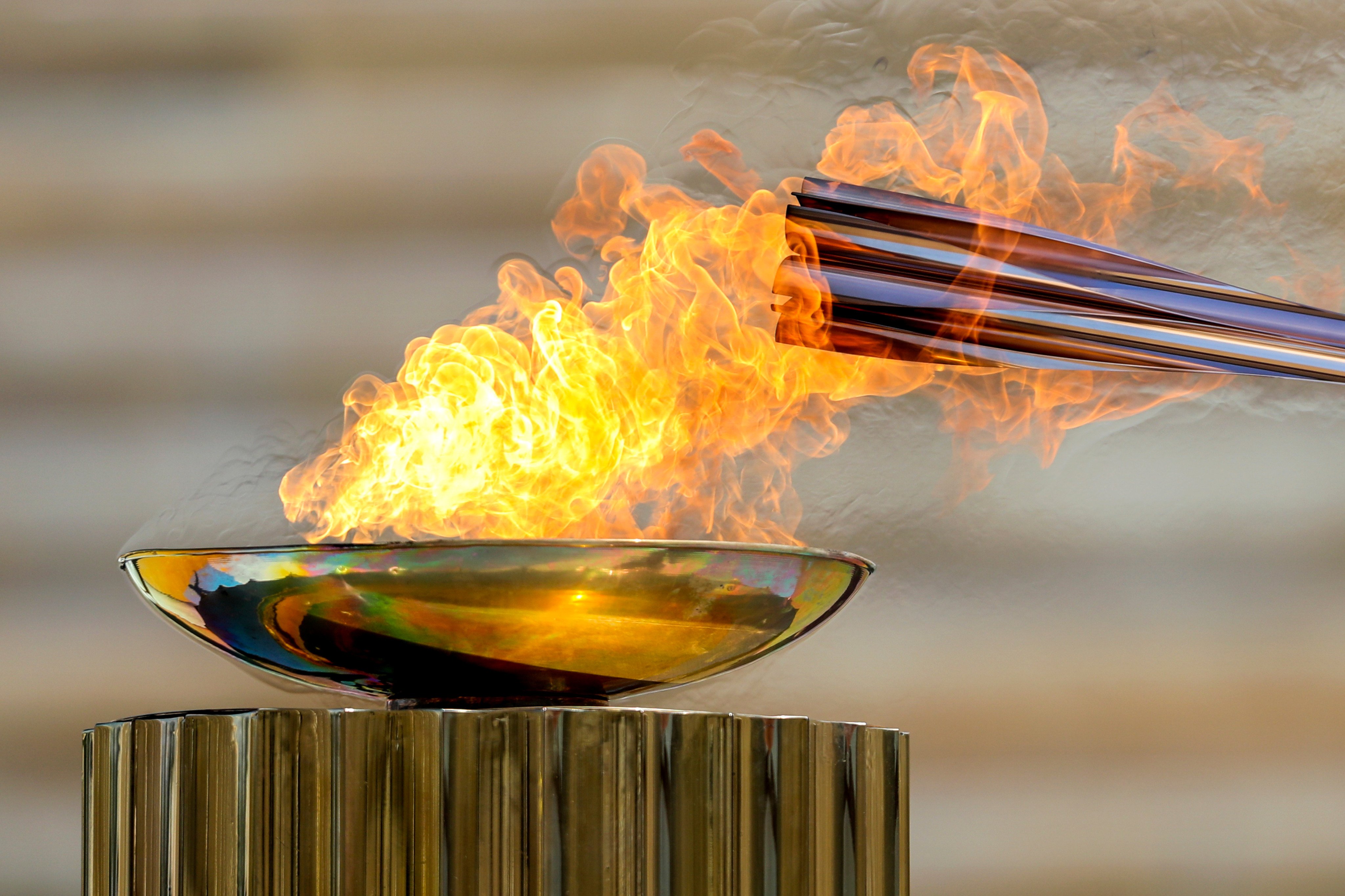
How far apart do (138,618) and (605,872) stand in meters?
0.99

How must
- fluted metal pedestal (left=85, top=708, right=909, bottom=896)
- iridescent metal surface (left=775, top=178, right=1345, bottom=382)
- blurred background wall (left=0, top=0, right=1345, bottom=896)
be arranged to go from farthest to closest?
1. blurred background wall (left=0, top=0, right=1345, bottom=896)
2. iridescent metal surface (left=775, top=178, right=1345, bottom=382)
3. fluted metal pedestal (left=85, top=708, right=909, bottom=896)

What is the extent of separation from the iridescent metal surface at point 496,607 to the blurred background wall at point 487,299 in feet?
2.28

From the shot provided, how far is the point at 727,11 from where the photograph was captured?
1.42m

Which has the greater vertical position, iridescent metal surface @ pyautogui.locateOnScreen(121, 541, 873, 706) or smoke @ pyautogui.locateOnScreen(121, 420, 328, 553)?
smoke @ pyautogui.locateOnScreen(121, 420, 328, 553)

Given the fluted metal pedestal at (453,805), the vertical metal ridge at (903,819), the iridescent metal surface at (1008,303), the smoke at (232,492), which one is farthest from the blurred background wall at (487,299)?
the fluted metal pedestal at (453,805)

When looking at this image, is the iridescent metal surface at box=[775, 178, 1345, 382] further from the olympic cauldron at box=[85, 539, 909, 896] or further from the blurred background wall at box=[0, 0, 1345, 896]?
the blurred background wall at box=[0, 0, 1345, 896]

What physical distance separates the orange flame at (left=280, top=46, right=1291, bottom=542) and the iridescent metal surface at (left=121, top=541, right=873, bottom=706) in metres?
0.13

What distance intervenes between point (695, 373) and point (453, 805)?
54 cm

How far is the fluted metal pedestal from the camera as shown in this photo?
1.84ft

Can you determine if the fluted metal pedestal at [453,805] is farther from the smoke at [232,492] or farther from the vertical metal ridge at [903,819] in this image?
the smoke at [232,492]

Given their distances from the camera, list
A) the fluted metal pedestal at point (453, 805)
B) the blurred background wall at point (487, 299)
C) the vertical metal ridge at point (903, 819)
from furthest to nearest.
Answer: the blurred background wall at point (487, 299) → the vertical metal ridge at point (903, 819) → the fluted metal pedestal at point (453, 805)

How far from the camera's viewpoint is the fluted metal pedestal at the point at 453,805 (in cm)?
56

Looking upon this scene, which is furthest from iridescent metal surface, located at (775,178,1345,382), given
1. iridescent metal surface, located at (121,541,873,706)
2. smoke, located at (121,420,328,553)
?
smoke, located at (121,420,328,553)

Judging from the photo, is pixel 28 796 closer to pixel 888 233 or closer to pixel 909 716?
pixel 909 716
